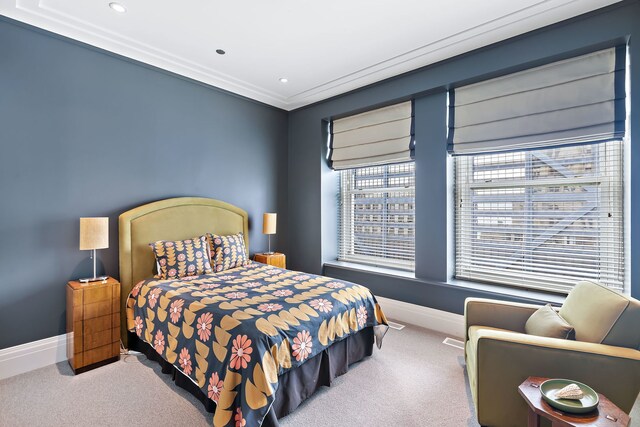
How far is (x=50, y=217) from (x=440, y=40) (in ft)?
12.6

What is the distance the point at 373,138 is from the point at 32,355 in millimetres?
3995

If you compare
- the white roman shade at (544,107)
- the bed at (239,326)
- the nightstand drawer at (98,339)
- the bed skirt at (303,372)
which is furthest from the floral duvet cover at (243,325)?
the white roman shade at (544,107)

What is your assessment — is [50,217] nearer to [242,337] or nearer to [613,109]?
[242,337]

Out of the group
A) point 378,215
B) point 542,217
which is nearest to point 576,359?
point 542,217

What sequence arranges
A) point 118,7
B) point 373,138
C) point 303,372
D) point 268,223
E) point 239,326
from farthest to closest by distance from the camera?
point 268,223 → point 373,138 → point 118,7 → point 303,372 → point 239,326

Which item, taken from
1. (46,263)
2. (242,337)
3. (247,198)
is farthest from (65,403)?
(247,198)

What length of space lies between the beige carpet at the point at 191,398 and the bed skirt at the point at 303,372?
0.18ft

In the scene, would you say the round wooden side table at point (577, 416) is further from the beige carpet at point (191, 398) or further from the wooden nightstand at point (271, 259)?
the wooden nightstand at point (271, 259)

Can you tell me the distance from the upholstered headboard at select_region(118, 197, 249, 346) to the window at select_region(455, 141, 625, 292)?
2822mm

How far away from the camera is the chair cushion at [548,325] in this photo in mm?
1800

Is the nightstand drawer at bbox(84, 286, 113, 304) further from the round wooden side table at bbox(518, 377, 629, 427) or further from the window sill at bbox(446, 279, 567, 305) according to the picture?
the window sill at bbox(446, 279, 567, 305)

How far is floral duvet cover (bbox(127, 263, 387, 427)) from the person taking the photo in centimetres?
170

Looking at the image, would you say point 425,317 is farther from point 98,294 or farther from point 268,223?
point 98,294

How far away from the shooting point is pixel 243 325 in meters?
1.88
